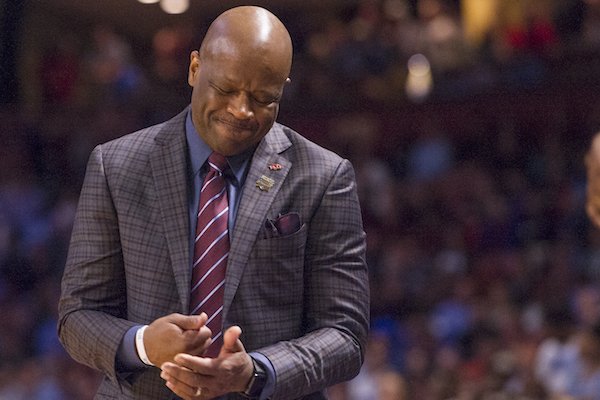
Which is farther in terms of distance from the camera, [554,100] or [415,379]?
[554,100]

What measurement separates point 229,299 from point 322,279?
20 cm

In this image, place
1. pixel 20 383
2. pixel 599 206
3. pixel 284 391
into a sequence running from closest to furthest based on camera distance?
1. pixel 599 206
2. pixel 284 391
3. pixel 20 383

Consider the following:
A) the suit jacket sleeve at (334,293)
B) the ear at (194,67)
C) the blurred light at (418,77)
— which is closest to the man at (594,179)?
the suit jacket sleeve at (334,293)

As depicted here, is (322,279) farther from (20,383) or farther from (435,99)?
(435,99)

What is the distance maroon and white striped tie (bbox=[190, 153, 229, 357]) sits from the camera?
2.28 m

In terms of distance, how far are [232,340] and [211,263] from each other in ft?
0.75

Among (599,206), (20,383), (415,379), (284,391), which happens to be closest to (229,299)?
(284,391)

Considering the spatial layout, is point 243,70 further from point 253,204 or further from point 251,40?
point 253,204

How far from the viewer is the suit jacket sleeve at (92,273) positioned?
231 centimetres

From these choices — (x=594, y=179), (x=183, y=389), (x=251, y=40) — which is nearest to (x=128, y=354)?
(x=183, y=389)

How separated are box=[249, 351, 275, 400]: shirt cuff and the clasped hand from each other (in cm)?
6

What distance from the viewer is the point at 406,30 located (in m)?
9.43

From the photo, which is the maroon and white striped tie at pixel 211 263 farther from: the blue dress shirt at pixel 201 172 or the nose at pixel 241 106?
the nose at pixel 241 106

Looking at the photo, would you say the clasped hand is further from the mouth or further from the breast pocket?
the mouth
